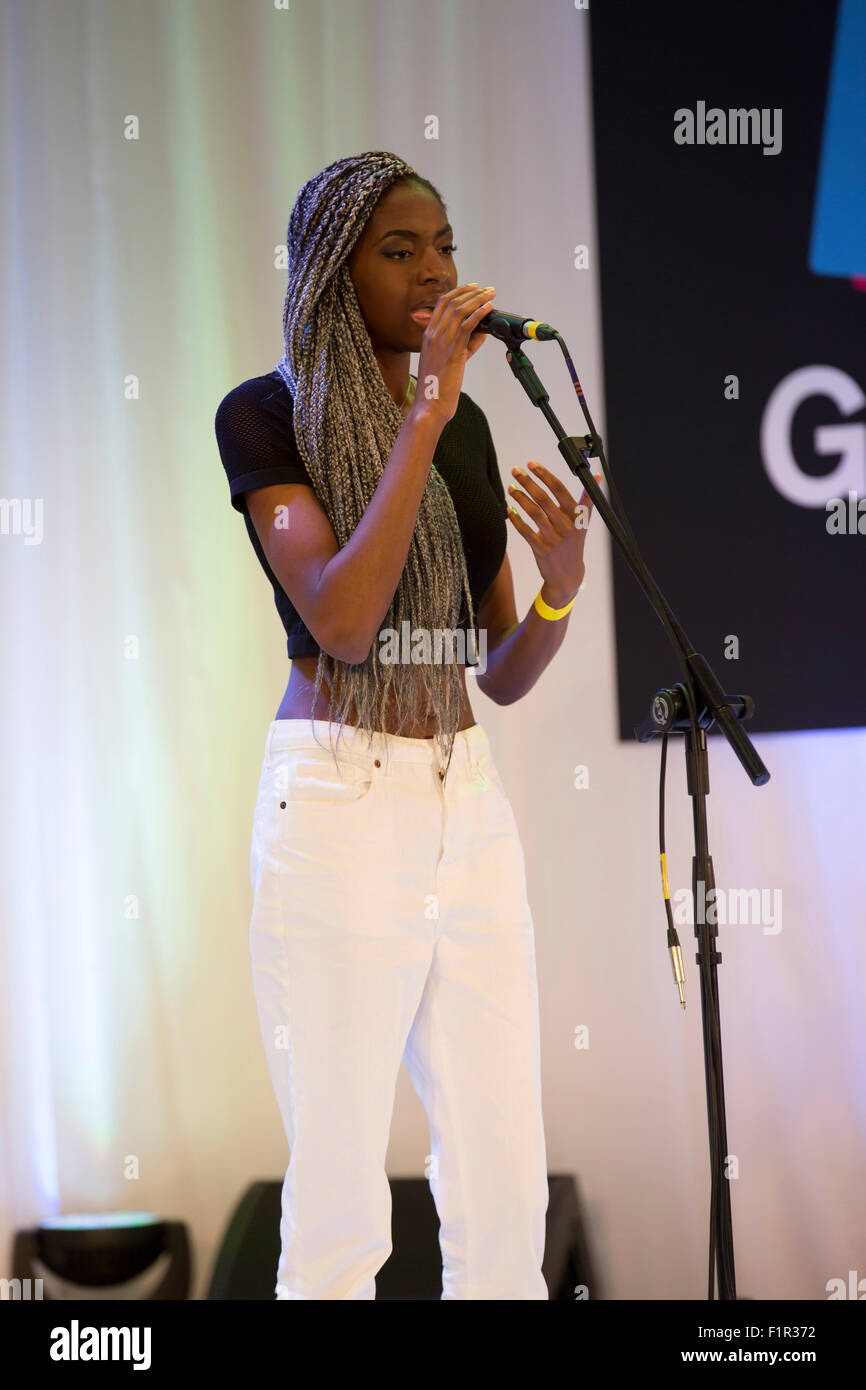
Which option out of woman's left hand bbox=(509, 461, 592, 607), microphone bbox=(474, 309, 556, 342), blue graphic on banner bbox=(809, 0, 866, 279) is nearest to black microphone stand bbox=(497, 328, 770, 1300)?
microphone bbox=(474, 309, 556, 342)

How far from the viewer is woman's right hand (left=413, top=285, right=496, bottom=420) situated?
1.44 meters

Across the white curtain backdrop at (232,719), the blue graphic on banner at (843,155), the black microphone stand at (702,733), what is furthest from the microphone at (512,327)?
the blue graphic on banner at (843,155)

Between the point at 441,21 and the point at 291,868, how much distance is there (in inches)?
78.2

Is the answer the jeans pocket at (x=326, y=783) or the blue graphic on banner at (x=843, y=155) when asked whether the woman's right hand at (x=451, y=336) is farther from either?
the blue graphic on banner at (x=843, y=155)

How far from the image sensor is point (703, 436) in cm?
267

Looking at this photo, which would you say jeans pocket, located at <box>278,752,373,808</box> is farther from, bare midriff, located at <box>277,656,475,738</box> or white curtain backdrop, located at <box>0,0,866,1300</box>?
white curtain backdrop, located at <box>0,0,866,1300</box>

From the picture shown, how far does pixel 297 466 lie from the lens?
157 centimetres

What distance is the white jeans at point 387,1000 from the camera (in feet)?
4.84

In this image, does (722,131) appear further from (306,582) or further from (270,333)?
(306,582)

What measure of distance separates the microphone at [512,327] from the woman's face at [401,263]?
170 millimetres

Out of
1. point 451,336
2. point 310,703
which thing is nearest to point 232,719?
point 310,703

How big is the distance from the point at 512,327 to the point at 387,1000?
770 millimetres

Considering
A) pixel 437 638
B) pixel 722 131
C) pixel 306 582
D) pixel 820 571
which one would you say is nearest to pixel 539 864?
pixel 820 571

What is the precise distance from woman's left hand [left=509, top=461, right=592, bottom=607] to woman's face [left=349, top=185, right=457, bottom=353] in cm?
23
